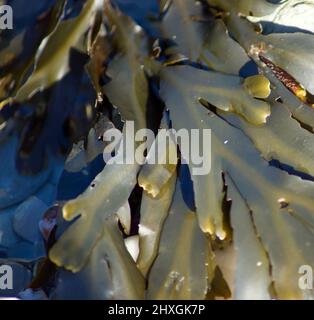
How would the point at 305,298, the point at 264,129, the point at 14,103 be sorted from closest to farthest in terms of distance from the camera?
the point at 305,298 → the point at 264,129 → the point at 14,103

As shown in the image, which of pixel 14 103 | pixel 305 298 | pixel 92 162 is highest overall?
pixel 14 103

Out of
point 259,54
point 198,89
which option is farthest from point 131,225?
point 259,54

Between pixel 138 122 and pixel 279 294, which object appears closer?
pixel 279 294

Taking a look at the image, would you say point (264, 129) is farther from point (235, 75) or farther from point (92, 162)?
point (92, 162)

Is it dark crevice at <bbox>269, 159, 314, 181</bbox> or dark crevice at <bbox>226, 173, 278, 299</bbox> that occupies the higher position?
dark crevice at <bbox>269, 159, 314, 181</bbox>

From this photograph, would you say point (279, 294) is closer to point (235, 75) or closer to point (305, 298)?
point (305, 298)

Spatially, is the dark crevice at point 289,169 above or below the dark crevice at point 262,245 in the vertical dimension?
above

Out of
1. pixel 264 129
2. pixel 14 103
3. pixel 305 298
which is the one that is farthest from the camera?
pixel 14 103
